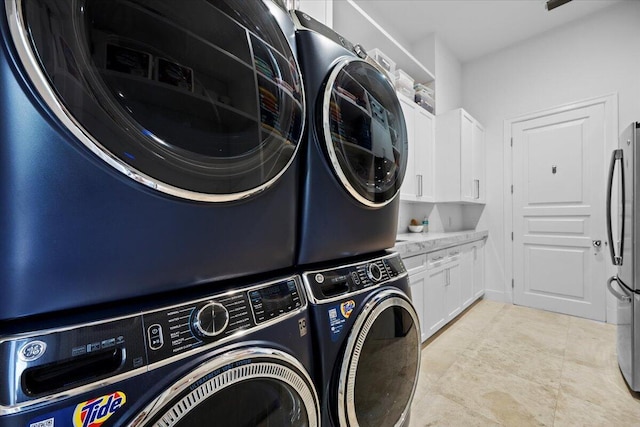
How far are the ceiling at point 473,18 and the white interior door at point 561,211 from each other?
1009 millimetres

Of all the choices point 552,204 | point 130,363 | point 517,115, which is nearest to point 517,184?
point 552,204

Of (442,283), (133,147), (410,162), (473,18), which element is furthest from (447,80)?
(133,147)

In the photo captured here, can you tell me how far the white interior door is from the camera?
2.76 m

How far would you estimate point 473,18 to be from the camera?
2.85 m

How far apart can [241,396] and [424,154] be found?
2.87 m

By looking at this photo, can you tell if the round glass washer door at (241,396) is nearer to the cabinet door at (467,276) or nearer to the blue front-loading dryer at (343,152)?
the blue front-loading dryer at (343,152)

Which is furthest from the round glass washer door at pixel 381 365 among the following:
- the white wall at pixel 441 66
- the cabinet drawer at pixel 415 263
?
the white wall at pixel 441 66

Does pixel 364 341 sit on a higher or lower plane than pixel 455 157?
lower

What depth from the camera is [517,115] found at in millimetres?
3279

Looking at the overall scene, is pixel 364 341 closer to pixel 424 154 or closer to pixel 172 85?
pixel 172 85

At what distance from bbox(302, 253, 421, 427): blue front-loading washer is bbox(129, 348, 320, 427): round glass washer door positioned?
10 cm

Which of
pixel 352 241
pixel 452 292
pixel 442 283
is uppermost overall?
pixel 352 241

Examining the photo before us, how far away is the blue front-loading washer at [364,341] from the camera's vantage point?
2.35 ft

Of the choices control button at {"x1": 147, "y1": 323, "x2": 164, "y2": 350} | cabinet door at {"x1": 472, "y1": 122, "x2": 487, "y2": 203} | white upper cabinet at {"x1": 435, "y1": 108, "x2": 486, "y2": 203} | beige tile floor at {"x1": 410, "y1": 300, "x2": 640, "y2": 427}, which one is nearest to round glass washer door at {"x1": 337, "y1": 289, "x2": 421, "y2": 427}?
control button at {"x1": 147, "y1": 323, "x2": 164, "y2": 350}
